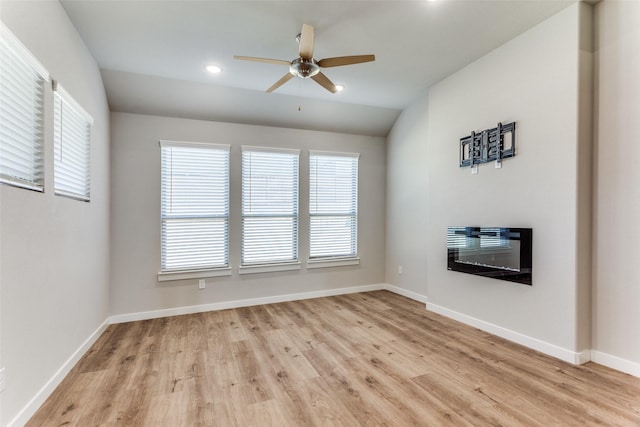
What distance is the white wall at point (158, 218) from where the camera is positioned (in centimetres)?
399

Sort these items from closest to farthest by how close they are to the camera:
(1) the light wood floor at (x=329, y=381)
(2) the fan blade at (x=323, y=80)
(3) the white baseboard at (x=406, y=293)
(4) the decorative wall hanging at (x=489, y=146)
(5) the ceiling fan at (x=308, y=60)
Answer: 1. (1) the light wood floor at (x=329, y=381)
2. (5) the ceiling fan at (x=308, y=60)
3. (2) the fan blade at (x=323, y=80)
4. (4) the decorative wall hanging at (x=489, y=146)
5. (3) the white baseboard at (x=406, y=293)

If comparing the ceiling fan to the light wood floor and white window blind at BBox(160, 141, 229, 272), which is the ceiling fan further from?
the light wood floor

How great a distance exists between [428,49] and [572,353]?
10.7 feet

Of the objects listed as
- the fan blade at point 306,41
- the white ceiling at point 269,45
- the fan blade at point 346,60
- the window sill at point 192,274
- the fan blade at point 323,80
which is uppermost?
the white ceiling at point 269,45

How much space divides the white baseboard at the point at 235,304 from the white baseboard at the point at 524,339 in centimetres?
163

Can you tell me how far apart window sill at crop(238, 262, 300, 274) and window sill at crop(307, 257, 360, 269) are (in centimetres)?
26

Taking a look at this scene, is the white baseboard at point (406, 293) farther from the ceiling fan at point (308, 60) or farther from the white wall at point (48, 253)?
the white wall at point (48, 253)

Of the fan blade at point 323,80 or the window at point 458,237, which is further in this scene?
the window at point 458,237

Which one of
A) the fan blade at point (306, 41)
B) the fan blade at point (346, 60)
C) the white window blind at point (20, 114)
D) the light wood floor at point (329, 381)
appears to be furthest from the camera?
the fan blade at point (346, 60)

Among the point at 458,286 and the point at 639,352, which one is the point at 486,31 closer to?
the point at 458,286

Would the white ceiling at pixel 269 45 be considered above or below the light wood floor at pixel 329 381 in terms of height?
above

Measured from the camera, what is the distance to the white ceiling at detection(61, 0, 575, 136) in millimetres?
2621

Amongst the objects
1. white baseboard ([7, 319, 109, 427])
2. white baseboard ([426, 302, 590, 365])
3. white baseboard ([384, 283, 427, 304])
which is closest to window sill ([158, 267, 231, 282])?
white baseboard ([7, 319, 109, 427])

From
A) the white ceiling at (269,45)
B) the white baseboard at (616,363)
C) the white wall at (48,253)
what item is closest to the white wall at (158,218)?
the white ceiling at (269,45)
